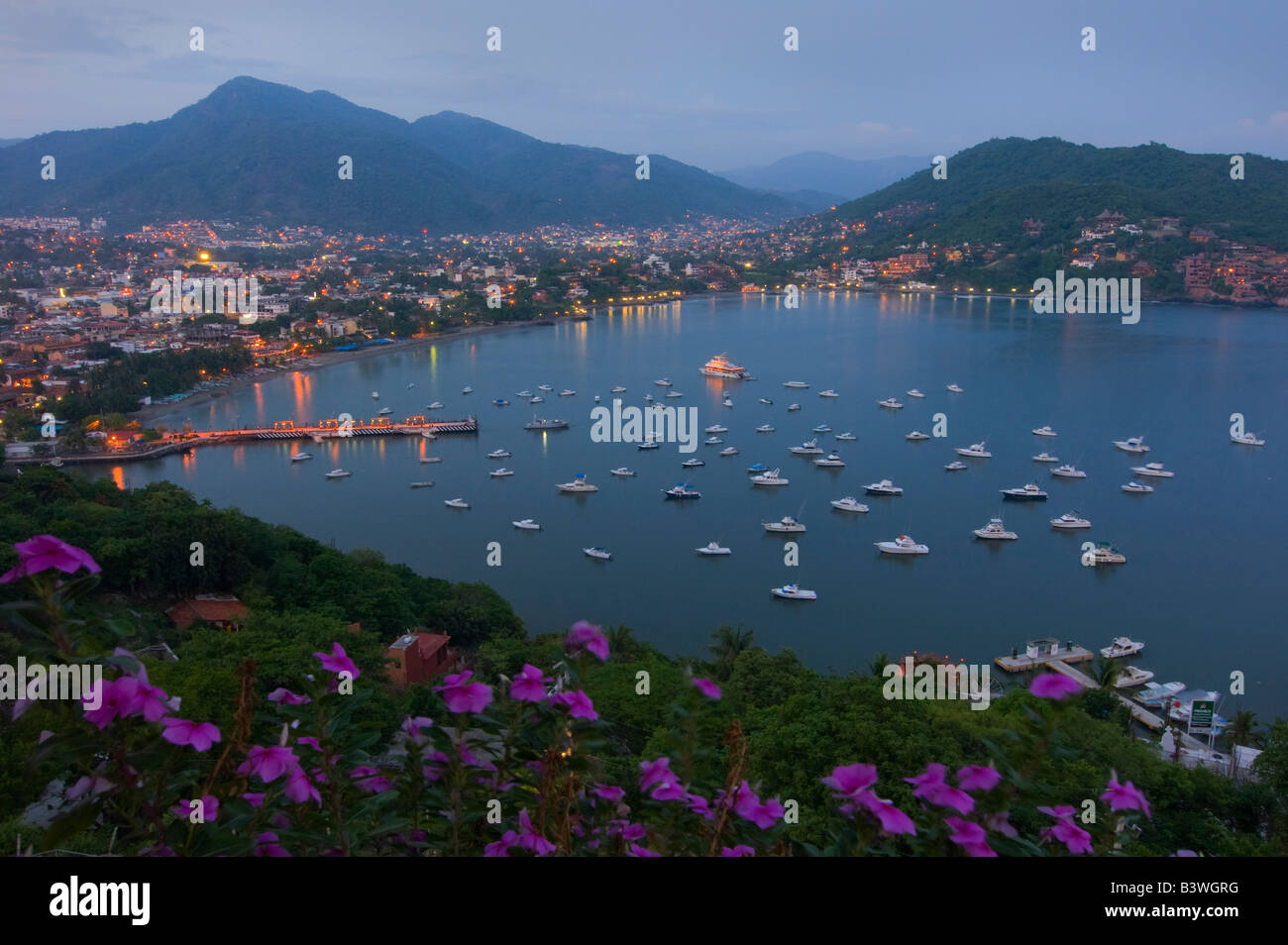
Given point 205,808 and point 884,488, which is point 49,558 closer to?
point 205,808

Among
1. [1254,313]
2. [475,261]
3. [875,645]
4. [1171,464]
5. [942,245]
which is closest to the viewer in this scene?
[875,645]

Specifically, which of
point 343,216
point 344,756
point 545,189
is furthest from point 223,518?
point 545,189

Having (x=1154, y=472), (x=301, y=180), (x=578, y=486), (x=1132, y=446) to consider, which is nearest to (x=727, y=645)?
(x=578, y=486)

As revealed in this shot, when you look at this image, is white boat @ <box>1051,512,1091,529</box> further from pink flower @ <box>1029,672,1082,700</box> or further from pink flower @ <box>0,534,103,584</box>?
pink flower @ <box>0,534,103,584</box>

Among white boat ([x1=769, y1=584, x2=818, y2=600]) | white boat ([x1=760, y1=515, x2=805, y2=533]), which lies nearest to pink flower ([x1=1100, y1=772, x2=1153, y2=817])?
white boat ([x1=769, y1=584, x2=818, y2=600])

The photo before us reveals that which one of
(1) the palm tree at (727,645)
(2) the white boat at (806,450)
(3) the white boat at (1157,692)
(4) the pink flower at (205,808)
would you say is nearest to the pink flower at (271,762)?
(4) the pink flower at (205,808)

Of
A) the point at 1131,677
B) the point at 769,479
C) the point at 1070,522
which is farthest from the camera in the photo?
the point at 769,479
